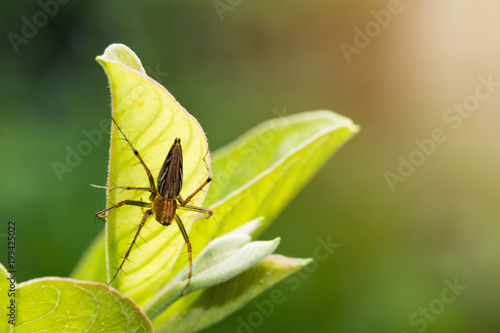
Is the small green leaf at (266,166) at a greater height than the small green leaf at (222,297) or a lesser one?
greater

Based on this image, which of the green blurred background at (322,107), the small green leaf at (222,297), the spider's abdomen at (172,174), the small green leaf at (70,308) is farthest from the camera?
the green blurred background at (322,107)

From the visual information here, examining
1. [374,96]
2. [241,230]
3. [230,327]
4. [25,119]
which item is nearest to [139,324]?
[241,230]

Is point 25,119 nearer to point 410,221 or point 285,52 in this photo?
point 285,52

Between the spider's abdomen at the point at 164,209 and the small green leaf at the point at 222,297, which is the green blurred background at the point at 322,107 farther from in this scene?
the spider's abdomen at the point at 164,209

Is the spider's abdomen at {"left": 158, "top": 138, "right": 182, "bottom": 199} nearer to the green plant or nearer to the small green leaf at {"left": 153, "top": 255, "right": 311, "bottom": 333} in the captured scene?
the green plant

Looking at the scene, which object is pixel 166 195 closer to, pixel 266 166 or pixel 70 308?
pixel 70 308

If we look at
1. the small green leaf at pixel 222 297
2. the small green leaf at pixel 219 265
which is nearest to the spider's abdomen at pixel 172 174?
the small green leaf at pixel 219 265

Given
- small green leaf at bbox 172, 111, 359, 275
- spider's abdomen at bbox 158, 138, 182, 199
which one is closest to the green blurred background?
small green leaf at bbox 172, 111, 359, 275
